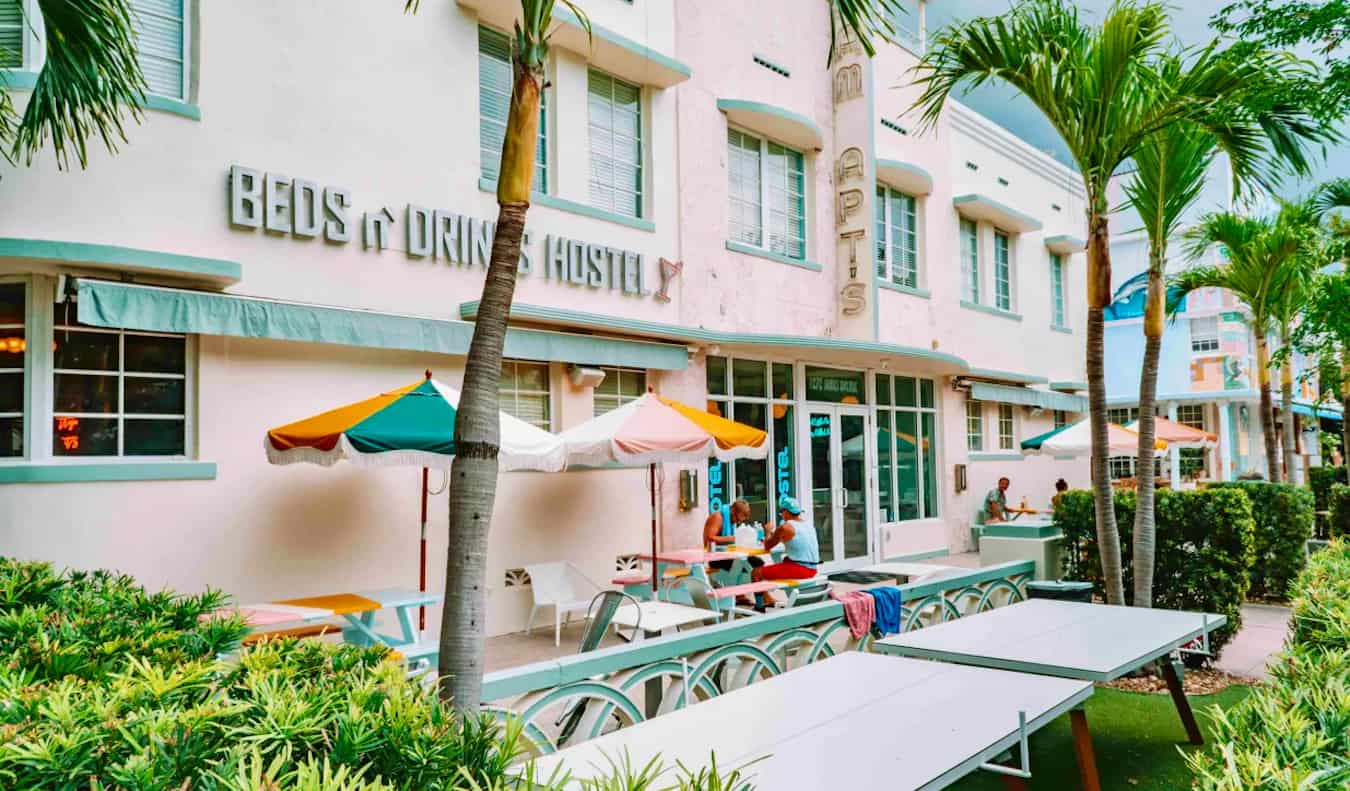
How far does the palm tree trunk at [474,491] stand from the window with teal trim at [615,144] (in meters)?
7.44

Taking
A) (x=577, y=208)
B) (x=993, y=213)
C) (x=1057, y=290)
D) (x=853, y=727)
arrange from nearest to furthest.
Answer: (x=853, y=727) → (x=577, y=208) → (x=993, y=213) → (x=1057, y=290)

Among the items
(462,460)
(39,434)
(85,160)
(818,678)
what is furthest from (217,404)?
(818,678)

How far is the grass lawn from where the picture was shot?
17.4ft

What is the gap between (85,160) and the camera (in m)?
6.66

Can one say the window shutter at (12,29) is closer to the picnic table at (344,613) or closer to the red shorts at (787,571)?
the picnic table at (344,613)

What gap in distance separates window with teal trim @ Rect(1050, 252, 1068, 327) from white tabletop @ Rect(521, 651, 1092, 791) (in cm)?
1868

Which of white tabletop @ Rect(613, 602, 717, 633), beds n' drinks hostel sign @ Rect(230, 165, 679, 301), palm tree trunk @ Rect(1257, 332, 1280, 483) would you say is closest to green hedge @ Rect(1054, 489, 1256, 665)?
white tabletop @ Rect(613, 602, 717, 633)

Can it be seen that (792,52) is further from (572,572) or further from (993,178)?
(572,572)

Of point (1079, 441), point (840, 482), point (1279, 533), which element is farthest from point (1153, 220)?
point (1079, 441)

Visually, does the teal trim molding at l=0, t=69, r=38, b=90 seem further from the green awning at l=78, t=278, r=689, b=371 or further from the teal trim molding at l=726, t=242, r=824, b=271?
the teal trim molding at l=726, t=242, r=824, b=271

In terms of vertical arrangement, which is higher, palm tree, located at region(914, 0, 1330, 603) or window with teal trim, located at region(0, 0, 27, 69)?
window with teal trim, located at region(0, 0, 27, 69)

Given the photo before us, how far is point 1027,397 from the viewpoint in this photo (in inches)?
753

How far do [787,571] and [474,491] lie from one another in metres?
5.45

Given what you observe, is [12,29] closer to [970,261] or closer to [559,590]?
[559,590]
